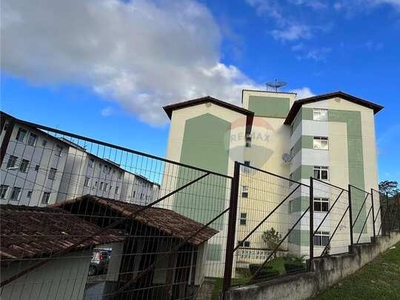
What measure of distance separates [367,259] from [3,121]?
33.1ft

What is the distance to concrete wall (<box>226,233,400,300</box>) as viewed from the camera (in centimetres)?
484

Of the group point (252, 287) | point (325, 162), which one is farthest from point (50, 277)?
point (325, 162)

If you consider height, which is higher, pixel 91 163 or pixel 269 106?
pixel 269 106

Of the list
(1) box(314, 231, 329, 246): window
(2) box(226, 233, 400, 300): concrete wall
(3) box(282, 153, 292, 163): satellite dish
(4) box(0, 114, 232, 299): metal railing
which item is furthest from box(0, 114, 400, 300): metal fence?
(3) box(282, 153, 292, 163): satellite dish

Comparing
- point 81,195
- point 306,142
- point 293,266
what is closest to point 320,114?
Result: point 306,142

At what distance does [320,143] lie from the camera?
25.1 meters

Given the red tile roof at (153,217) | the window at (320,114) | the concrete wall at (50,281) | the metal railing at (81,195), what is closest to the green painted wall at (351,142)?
the window at (320,114)

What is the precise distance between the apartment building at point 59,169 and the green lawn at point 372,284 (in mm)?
4351

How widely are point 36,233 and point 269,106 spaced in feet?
91.1

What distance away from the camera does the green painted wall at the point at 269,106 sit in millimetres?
31234

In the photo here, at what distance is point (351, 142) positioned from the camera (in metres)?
24.6

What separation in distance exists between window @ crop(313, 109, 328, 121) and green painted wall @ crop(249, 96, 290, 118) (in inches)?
214

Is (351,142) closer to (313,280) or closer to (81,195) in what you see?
(313,280)

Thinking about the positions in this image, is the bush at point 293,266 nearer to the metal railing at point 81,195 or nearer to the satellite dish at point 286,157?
the metal railing at point 81,195
